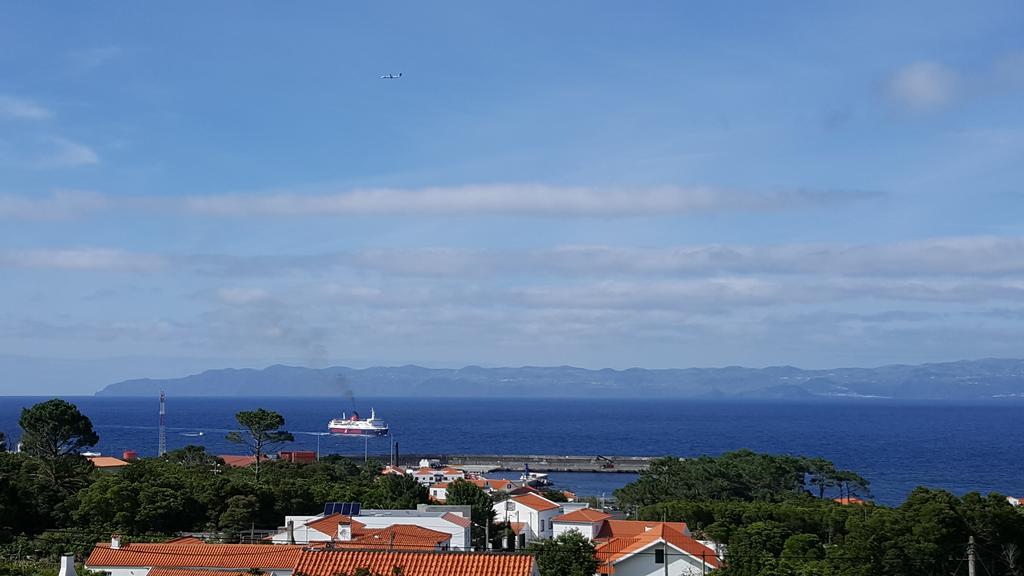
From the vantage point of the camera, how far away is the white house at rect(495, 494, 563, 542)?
40750 mm

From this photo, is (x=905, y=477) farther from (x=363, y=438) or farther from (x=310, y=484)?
(x=363, y=438)

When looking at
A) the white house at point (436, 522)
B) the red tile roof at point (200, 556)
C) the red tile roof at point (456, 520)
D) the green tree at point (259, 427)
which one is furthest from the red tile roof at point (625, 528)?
the green tree at point (259, 427)

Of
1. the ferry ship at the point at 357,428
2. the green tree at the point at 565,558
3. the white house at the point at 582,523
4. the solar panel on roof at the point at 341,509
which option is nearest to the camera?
the green tree at the point at 565,558

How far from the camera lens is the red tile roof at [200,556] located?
1583cm

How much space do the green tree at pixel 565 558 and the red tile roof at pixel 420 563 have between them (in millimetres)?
12250

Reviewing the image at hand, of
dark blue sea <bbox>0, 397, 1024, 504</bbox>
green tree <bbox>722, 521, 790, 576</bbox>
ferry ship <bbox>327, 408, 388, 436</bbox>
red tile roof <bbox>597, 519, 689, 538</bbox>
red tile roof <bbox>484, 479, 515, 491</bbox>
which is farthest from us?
ferry ship <bbox>327, 408, 388, 436</bbox>

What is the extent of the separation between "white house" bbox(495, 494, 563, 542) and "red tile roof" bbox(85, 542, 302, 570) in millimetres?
22561

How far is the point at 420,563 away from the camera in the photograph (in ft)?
40.0

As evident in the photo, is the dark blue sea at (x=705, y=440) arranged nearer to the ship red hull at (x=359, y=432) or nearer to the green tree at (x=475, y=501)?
the ship red hull at (x=359, y=432)

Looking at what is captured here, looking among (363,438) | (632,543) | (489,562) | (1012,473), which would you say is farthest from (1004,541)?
(363,438)

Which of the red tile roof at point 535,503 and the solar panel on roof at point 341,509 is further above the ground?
the solar panel on roof at point 341,509

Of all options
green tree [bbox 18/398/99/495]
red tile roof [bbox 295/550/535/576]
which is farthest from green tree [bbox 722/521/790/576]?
green tree [bbox 18/398/99/495]

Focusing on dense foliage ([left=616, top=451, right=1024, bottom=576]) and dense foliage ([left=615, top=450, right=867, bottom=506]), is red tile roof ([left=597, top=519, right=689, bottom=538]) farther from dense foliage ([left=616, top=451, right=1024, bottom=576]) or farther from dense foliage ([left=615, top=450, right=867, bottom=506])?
dense foliage ([left=615, top=450, right=867, bottom=506])

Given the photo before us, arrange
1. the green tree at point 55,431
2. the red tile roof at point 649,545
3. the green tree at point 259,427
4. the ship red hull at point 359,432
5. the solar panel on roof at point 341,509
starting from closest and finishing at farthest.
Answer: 1. the red tile roof at point 649,545
2. the solar panel on roof at point 341,509
3. the green tree at point 55,431
4. the green tree at point 259,427
5. the ship red hull at point 359,432
